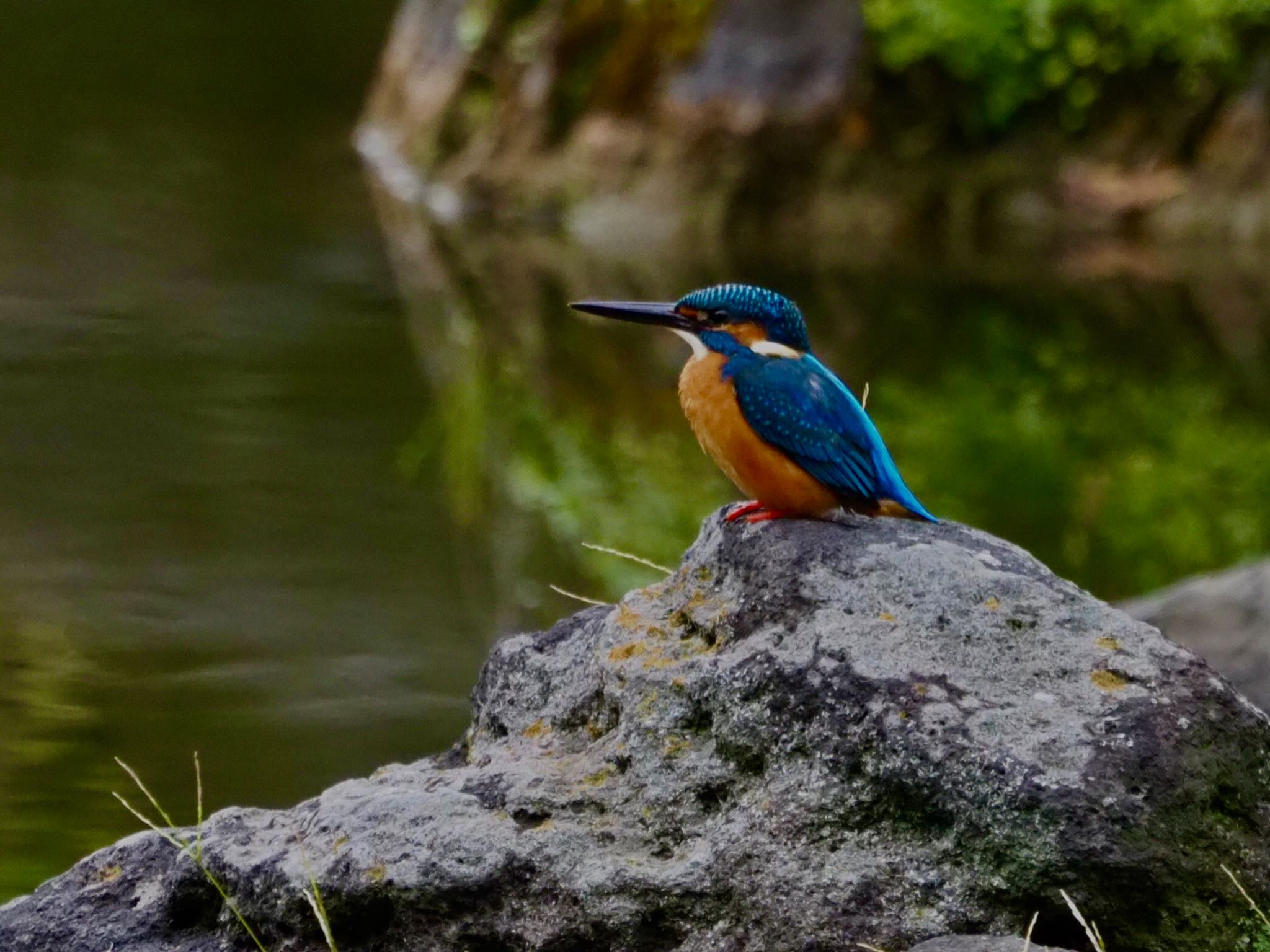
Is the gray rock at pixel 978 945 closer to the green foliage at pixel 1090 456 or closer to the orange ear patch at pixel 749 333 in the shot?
the orange ear patch at pixel 749 333

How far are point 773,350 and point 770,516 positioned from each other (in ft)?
1.09


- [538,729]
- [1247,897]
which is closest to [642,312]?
[538,729]

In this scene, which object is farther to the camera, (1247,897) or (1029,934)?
(1247,897)

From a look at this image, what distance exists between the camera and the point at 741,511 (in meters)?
3.58

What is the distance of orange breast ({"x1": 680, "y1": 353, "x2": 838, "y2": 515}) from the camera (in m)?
3.50

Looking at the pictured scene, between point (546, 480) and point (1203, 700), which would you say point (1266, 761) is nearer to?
point (1203, 700)

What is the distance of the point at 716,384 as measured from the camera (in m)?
3.61

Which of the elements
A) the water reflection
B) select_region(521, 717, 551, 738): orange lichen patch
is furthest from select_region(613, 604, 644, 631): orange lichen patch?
the water reflection

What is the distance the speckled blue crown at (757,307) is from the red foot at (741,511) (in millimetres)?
321

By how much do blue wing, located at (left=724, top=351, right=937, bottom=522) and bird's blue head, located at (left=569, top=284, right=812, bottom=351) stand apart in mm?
97

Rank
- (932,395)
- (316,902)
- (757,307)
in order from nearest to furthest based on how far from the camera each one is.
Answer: (316,902) → (757,307) → (932,395)

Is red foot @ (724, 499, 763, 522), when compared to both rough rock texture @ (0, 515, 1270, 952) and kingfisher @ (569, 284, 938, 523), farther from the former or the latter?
rough rock texture @ (0, 515, 1270, 952)

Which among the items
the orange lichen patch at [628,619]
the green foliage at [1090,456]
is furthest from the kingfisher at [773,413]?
the green foliage at [1090,456]

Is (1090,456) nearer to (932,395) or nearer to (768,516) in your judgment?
(932,395)
